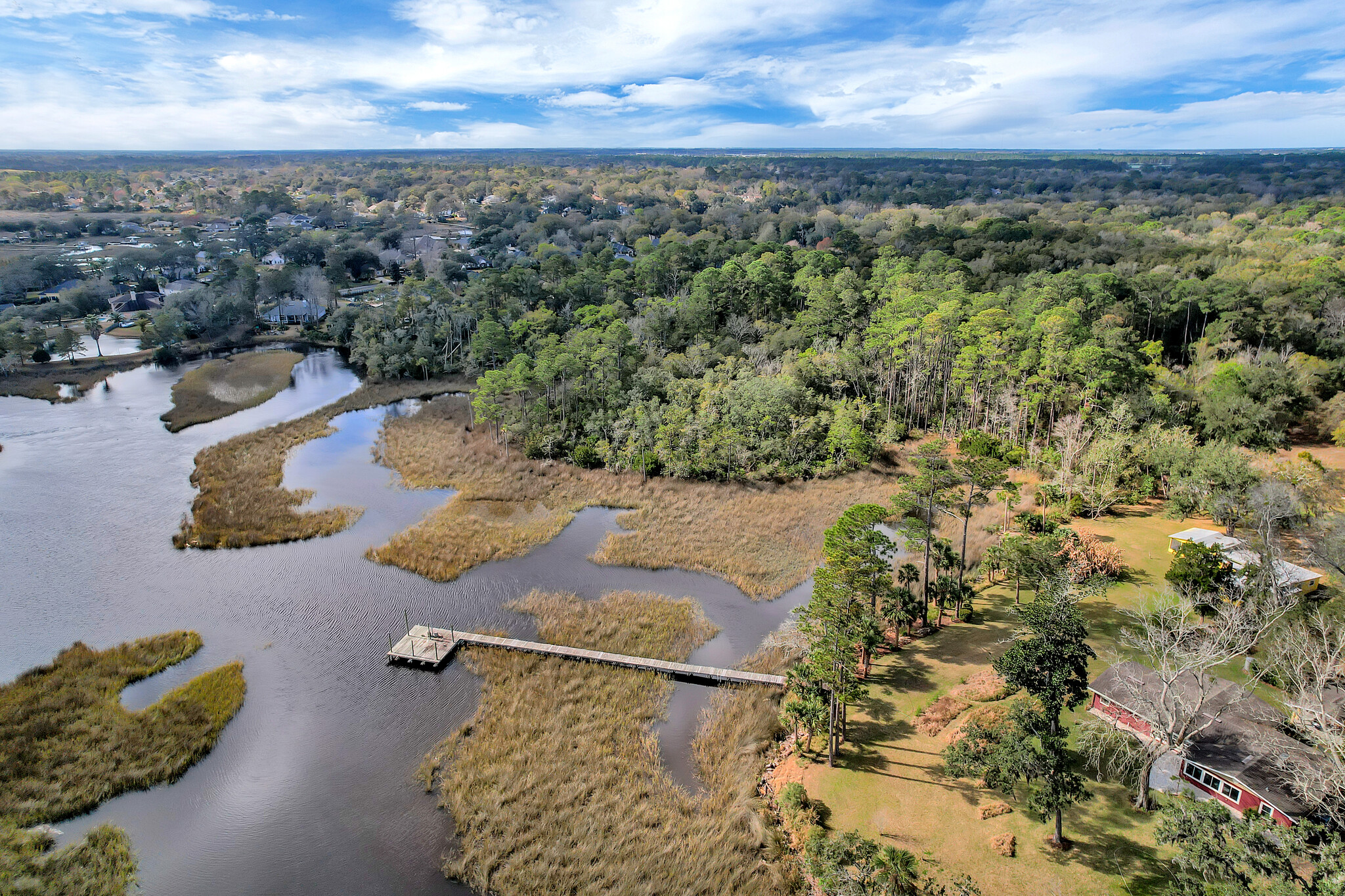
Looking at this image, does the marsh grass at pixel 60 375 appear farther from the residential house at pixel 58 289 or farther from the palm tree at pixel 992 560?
the palm tree at pixel 992 560

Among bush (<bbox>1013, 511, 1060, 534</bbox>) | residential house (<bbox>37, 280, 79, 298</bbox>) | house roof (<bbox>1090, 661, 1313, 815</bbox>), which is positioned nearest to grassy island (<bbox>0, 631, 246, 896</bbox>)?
house roof (<bbox>1090, 661, 1313, 815</bbox>)

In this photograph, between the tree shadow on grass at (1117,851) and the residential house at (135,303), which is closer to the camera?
the tree shadow on grass at (1117,851)

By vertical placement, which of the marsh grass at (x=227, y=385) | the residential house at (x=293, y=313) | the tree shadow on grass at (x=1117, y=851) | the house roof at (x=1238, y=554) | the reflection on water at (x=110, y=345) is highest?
the residential house at (x=293, y=313)

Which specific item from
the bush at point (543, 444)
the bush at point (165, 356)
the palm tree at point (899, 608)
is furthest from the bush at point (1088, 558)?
the bush at point (165, 356)

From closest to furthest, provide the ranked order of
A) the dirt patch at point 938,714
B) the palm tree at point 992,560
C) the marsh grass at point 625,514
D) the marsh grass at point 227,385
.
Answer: the dirt patch at point 938,714 < the palm tree at point 992,560 < the marsh grass at point 625,514 < the marsh grass at point 227,385

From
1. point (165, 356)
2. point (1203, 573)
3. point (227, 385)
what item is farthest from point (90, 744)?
point (165, 356)

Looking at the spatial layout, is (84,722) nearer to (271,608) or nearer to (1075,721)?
(271,608)
